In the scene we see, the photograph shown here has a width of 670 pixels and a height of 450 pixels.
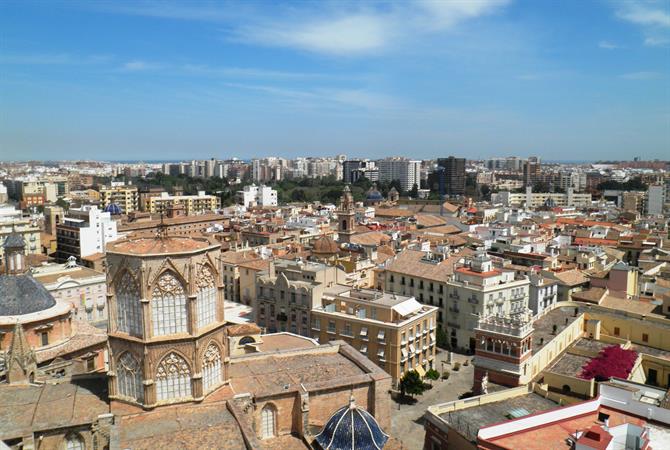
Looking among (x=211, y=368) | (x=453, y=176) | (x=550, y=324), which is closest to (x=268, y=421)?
(x=211, y=368)

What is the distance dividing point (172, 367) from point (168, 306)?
1.94m

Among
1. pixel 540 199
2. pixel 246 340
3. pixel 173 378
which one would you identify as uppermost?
pixel 173 378

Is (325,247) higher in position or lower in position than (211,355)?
lower

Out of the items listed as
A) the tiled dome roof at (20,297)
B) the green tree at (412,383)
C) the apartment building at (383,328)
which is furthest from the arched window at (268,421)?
the apartment building at (383,328)

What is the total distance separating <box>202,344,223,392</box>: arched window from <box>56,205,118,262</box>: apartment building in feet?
174

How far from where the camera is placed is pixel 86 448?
53.4 ft

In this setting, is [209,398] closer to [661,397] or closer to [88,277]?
[661,397]

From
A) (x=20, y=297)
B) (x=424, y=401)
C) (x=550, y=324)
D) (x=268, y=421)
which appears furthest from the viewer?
(x=550, y=324)

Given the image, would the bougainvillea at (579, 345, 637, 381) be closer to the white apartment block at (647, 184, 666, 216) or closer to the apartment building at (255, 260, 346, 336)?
the apartment building at (255, 260, 346, 336)

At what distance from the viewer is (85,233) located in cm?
6594

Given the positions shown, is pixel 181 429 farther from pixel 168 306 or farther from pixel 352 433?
pixel 352 433

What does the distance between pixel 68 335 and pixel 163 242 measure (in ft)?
42.3

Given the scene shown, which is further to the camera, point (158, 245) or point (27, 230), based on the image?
point (27, 230)

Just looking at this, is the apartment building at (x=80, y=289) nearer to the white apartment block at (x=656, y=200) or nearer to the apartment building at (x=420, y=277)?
the apartment building at (x=420, y=277)
